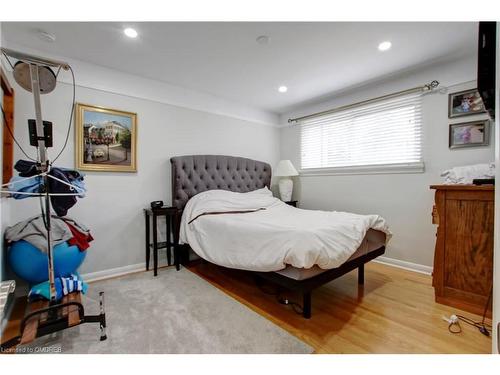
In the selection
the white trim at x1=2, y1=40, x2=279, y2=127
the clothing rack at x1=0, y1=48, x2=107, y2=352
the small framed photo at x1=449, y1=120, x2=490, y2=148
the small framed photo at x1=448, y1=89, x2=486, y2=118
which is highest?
the white trim at x1=2, y1=40, x2=279, y2=127

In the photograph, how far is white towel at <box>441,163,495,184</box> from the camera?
2.02m

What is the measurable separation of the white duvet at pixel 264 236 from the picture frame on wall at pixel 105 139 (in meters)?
0.93

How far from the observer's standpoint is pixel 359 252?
2.10m

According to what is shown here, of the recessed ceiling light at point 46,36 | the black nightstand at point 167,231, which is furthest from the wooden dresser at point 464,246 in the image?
the recessed ceiling light at point 46,36

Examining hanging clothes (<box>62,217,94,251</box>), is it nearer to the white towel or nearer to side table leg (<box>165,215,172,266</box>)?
side table leg (<box>165,215,172,266</box>)

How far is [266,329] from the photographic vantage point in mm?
1655

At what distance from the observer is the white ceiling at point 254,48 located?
6.43ft

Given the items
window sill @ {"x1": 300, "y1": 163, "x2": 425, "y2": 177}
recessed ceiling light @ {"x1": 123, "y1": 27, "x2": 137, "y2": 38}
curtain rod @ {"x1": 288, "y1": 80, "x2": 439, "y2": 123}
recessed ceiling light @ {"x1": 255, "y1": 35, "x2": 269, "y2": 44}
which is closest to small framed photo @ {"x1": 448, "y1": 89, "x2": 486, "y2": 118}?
curtain rod @ {"x1": 288, "y1": 80, "x2": 439, "y2": 123}

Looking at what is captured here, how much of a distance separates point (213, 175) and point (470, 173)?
278cm

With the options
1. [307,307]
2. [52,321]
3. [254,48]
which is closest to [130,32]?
[254,48]

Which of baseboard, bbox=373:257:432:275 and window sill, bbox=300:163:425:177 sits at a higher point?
window sill, bbox=300:163:425:177

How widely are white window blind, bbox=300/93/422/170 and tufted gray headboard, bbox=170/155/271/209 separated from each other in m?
0.86

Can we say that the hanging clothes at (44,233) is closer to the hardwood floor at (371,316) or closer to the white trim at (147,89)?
the hardwood floor at (371,316)

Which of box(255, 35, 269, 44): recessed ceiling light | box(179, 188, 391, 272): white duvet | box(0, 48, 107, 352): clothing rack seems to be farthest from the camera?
box(255, 35, 269, 44): recessed ceiling light
